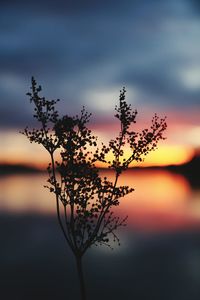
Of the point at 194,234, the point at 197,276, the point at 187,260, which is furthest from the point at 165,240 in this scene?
the point at 197,276

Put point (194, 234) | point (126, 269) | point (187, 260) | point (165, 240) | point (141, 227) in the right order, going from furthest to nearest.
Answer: point (141, 227)
point (194, 234)
point (165, 240)
point (187, 260)
point (126, 269)

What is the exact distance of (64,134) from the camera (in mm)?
22703

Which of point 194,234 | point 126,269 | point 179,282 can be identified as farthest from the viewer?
point 194,234

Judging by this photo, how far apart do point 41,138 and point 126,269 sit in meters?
44.9

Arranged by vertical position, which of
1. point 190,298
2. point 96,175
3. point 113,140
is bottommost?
point 190,298

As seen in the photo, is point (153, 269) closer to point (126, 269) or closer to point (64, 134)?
point (126, 269)

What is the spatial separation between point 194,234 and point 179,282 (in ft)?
136

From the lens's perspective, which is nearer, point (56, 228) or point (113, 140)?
point (113, 140)

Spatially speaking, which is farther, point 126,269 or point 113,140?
point 126,269

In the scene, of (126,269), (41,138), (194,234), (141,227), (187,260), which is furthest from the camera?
(141,227)

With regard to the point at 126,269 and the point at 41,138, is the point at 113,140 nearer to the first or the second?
the point at 41,138

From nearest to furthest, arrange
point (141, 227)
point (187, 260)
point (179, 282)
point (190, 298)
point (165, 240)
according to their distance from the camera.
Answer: point (190, 298), point (179, 282), point (187, 260), point (165, 240), point (141, 227)

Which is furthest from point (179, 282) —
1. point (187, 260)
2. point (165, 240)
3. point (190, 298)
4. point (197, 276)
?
point (165, 240)

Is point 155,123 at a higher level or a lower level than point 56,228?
higher
